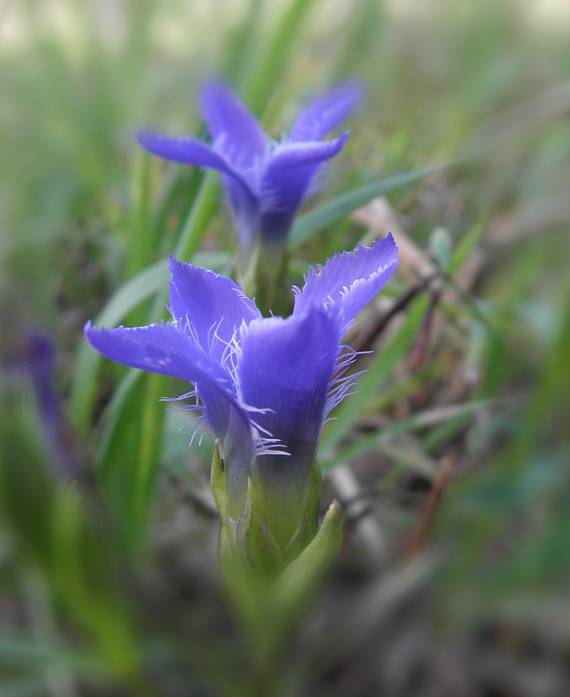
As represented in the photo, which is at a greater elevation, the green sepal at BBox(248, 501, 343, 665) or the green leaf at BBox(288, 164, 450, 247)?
the green leaf at BBox(288, 164, 450, 247)

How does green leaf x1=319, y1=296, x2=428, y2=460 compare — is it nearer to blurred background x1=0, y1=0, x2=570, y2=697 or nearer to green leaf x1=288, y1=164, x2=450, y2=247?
blurred background x1=0, y1=0, x2=570, y2=697

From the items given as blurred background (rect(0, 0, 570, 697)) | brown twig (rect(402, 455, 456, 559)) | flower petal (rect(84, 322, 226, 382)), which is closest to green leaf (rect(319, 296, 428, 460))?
blurred background (rect(0, 0, 570, 697))

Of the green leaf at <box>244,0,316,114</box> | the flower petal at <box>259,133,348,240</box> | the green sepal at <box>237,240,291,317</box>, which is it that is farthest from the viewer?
the green leaf at <box>244,0,316,114</box>

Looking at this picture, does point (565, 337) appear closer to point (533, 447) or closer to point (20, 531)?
point (533, 447)

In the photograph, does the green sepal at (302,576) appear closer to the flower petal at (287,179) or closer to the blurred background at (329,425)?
the blurred background at (329,425)

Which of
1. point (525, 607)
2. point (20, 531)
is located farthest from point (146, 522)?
point (525, 607)

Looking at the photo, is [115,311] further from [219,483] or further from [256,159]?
[219,483]

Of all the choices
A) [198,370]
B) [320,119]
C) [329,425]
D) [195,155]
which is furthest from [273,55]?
[198,370]
